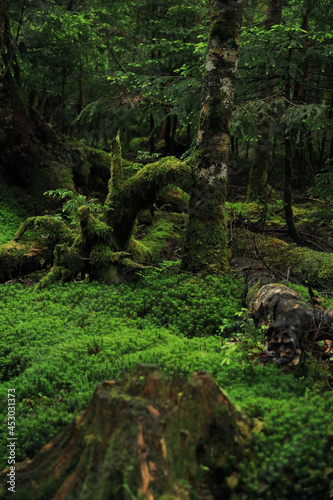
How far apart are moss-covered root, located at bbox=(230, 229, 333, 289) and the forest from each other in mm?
38

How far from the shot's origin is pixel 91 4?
15.6 meters

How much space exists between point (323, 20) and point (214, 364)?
14.2 m

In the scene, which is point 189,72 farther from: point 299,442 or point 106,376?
point 299,442

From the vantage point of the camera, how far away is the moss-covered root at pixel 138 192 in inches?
287

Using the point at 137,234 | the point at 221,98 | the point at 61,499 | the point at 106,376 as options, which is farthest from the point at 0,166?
the point at 61,499

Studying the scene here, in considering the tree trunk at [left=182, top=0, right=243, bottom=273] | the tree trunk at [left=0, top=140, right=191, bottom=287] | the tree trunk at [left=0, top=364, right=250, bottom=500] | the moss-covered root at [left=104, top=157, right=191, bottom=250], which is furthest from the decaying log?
the moss-covered root at [left=104, top=157, right=191, bottom=250]

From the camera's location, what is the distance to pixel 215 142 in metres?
7.13

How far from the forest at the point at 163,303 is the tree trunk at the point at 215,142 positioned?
0.03m

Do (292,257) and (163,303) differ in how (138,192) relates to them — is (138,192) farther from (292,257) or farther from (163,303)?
(292,257)

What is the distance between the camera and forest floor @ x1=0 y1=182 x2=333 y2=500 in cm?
261

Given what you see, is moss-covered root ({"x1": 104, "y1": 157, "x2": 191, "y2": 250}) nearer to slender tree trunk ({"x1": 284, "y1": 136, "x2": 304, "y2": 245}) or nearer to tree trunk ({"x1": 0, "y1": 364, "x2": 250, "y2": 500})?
slender tree trunk ({"x1": 284, "y1": 136, "x2": 304, "y2": 245})

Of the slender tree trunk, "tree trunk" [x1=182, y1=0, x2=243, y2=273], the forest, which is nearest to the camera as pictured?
A: the forest

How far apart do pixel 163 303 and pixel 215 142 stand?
10.4 ft

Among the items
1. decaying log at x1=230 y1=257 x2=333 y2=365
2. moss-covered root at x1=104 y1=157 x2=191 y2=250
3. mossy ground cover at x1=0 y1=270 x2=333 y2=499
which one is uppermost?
moss-covered root at x1=104 y1=157 x2=191 y2=250
